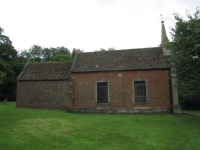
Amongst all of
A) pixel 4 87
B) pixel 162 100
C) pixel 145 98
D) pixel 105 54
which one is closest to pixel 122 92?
pixel 145 98

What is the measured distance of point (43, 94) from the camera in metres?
27.7

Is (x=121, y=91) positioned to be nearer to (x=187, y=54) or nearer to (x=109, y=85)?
(x=109, y=85)

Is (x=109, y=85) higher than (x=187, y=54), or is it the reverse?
(x=187, y=54)

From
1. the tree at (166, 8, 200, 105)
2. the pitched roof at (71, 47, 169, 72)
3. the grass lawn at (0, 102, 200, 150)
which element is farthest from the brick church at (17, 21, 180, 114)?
the grass lawn at (0, 102, 200, 150)

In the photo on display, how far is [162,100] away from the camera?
22.2 metres

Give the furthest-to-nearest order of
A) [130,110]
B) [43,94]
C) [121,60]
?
[43,94], [121,60], [130,110]

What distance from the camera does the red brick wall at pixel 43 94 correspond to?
1056 inches

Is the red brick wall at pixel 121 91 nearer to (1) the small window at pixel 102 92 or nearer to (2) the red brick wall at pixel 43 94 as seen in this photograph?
(1) the small window at pixel 102 92

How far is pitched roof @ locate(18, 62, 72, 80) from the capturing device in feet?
91.5

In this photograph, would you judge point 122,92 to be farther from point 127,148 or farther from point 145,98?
point 127,148

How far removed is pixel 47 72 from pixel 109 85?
1089 centimetres

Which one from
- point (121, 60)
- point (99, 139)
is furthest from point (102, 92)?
point (99, 139)

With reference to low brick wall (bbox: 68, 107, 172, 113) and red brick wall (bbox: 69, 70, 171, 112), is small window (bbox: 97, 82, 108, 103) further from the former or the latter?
low brick wall (bbox: 68, 107, 172, 113)

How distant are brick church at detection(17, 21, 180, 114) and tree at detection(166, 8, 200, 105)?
229 inches
